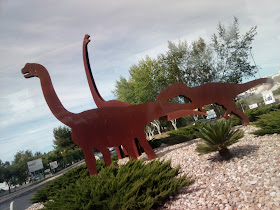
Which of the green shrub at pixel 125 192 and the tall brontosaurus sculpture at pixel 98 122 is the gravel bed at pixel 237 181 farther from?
the tall brontosaurus sculpture at pixel 98 122

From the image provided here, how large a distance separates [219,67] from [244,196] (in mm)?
17982

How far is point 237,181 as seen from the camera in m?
3.54

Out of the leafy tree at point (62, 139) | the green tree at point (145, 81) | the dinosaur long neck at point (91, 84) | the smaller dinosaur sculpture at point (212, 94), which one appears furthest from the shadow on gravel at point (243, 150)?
the leafy tree at point (62, 139)

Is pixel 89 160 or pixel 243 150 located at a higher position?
pixel 89 160

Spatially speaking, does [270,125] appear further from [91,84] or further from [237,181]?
[91,84]

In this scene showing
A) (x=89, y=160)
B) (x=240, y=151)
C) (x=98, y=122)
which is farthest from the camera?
(x=98, y=122)

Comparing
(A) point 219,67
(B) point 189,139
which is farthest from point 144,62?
(B) point 189,139

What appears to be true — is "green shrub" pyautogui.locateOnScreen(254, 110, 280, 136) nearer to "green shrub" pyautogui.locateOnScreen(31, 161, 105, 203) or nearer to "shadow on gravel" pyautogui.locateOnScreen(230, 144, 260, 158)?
"shadow on gravel" pyautogui.locateOnScreen(230, 144, 260, 158)

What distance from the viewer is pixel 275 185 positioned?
3.02m

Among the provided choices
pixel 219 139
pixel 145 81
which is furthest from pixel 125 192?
pixel 145 81

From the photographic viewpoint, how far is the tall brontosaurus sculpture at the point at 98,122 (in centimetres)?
636

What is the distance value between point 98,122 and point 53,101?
1620 mm

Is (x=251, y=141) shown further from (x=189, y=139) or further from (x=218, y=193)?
(x=189, y=139)

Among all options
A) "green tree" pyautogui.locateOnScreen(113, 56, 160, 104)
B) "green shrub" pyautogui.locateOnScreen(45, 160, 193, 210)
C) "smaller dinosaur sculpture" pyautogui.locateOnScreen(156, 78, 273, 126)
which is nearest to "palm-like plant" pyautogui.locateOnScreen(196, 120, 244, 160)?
"green shrub" pyautogui.locateOnScreen(45, 160, 193, 210)
